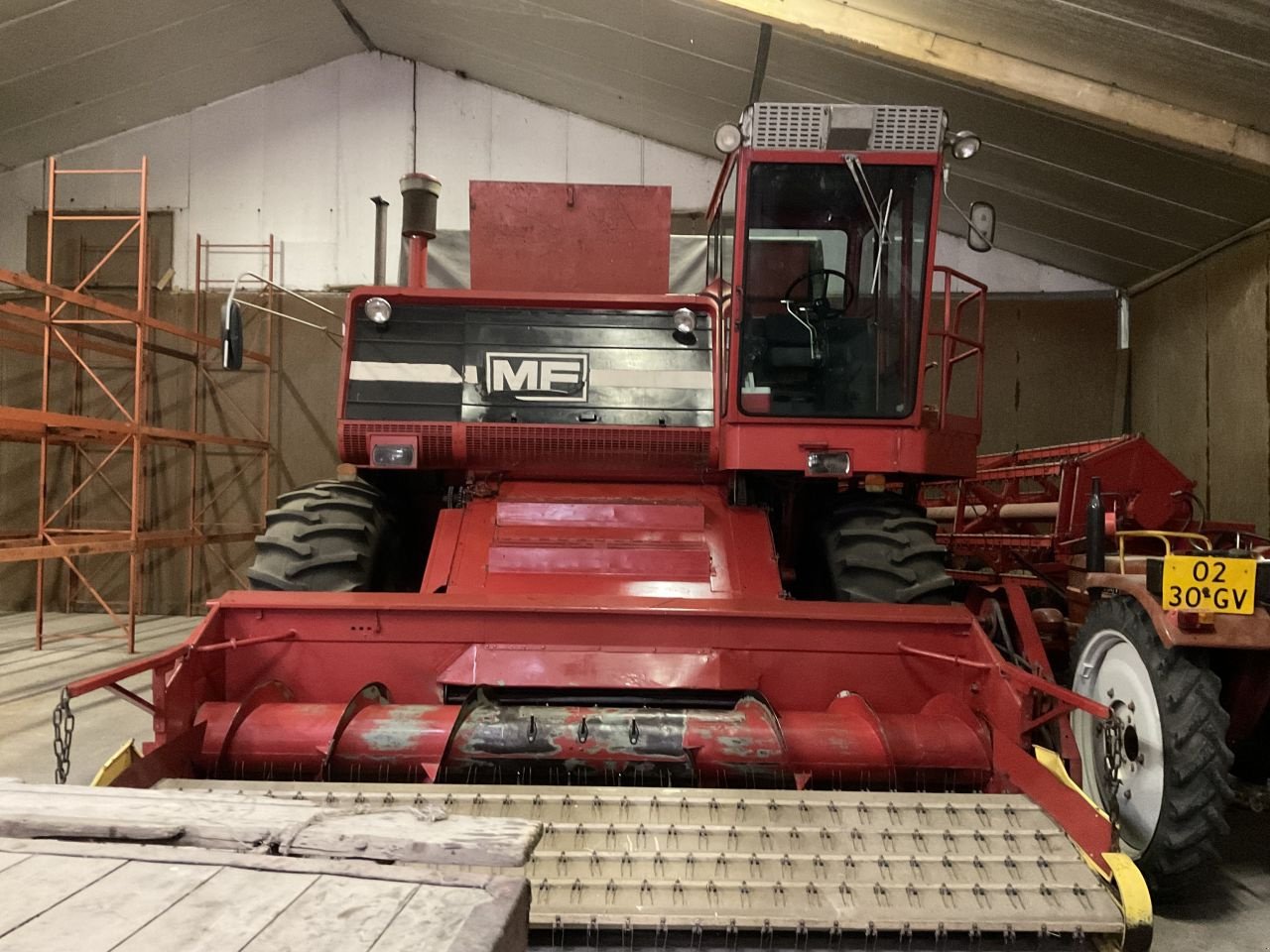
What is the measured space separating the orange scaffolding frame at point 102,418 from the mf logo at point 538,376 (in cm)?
359

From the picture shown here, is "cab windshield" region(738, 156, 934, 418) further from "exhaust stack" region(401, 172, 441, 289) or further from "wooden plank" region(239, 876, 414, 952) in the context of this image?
"wooden plank" region(239, 876, 414, 952)

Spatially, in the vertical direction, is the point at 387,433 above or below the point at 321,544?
above

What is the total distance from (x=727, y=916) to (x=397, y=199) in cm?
919

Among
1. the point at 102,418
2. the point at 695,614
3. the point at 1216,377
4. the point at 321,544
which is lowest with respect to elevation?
the point at 695,614

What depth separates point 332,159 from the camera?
9.73 m

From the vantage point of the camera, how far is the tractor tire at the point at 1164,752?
262 cm

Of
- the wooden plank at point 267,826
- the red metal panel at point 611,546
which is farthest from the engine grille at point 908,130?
the wooden plank at point 267,826

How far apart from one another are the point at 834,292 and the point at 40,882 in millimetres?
3758

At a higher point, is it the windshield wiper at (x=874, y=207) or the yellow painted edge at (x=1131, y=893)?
the windshield wiper at (x=874, y=207)

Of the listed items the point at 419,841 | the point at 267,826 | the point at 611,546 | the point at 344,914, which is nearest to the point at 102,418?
the point at 611,546

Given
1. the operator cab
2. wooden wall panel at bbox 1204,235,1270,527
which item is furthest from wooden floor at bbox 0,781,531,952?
wooden wall panel at bbox 1204,235,1270,527

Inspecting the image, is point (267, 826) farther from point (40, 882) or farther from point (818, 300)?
point (818, 300)

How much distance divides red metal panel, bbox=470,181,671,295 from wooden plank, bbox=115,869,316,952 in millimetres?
3690

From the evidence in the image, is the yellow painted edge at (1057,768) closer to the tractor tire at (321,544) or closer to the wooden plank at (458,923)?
the wooden plank at (458,923)
